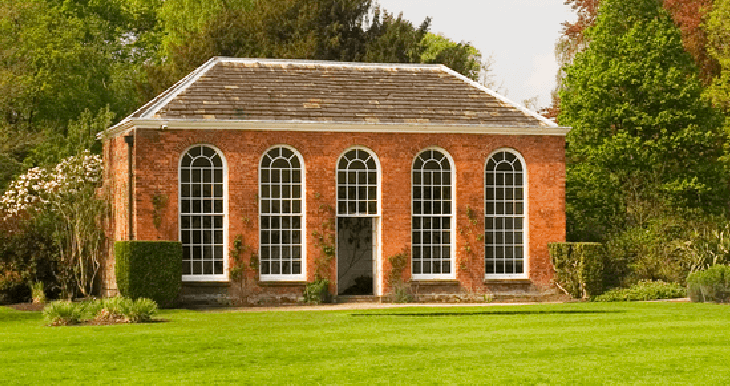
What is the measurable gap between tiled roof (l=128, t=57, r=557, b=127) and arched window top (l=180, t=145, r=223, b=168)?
2.59ft

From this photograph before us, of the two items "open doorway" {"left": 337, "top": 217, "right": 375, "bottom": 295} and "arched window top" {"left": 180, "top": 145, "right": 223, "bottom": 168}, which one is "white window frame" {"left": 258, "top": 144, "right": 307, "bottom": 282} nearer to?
"arched window top" {"left": 180, "top": 145, "right": 223, "bottom": 168}

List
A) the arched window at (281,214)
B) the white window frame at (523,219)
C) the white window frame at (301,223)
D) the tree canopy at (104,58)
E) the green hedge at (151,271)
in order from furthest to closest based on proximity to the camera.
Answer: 1. the tree canopy at (104,58)
2. the white window frame at (523,219)
3. the arched window at (281,214)
4. the white window frame at (301,223)
5. the green hedge at (151,271)

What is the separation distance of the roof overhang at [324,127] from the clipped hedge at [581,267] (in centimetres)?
319

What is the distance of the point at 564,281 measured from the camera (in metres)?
31.0

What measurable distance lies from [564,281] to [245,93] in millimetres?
9752

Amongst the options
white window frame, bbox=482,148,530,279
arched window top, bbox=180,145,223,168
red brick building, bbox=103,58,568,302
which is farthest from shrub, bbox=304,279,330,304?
white window frame, bbox=482,148,530,279

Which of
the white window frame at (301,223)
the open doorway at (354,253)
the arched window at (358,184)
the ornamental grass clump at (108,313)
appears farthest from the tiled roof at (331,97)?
the ornamental grass clump at (108,313)

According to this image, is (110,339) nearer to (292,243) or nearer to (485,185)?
(292,243)

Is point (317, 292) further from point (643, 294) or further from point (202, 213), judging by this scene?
point (643, 294)

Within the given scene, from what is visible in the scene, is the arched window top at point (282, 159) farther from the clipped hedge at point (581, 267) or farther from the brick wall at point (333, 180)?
the clipped hedge at point (581, 267)

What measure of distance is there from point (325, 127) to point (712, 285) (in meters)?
10.3

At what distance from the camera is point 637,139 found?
35.4 metres

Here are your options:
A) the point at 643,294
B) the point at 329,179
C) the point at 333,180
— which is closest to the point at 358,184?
the point at 333,180

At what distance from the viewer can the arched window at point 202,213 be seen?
2939 cm
